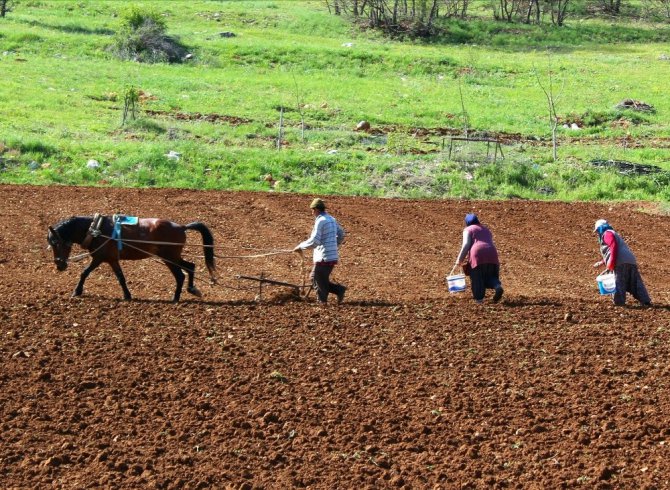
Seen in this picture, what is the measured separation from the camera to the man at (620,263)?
45.4ft

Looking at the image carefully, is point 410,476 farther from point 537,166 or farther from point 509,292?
point 537,166

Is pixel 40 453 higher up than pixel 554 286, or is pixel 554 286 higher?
pixel 40 453

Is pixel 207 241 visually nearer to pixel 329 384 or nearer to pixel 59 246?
pixel 59 246

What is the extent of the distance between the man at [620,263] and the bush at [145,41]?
32840 millimetres

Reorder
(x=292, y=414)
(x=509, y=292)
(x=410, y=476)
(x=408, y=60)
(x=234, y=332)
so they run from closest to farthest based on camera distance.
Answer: (x=410, y=476) < (x=292, y=414) < (x=234, y=332) < (x=509, y=292) < (x=408, y=60)

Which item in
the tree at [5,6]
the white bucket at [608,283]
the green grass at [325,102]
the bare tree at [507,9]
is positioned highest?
the white bucket at [608,283]

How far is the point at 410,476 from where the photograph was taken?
8.58 meters

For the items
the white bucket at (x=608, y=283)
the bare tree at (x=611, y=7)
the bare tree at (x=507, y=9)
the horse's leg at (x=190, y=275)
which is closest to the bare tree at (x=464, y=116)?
the white bucket at (x=608, y=283)

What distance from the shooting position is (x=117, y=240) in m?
14.0

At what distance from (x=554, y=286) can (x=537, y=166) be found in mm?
10328

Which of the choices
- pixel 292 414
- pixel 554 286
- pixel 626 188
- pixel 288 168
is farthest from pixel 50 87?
pixel 292 414

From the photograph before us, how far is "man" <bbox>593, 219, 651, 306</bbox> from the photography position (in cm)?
1384

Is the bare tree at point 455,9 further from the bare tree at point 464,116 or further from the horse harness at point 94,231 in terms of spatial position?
the horse harness at point 94,231

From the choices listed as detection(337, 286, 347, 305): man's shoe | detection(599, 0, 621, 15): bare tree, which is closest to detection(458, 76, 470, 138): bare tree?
detection(337, 286, 347, 305): man's shoe
